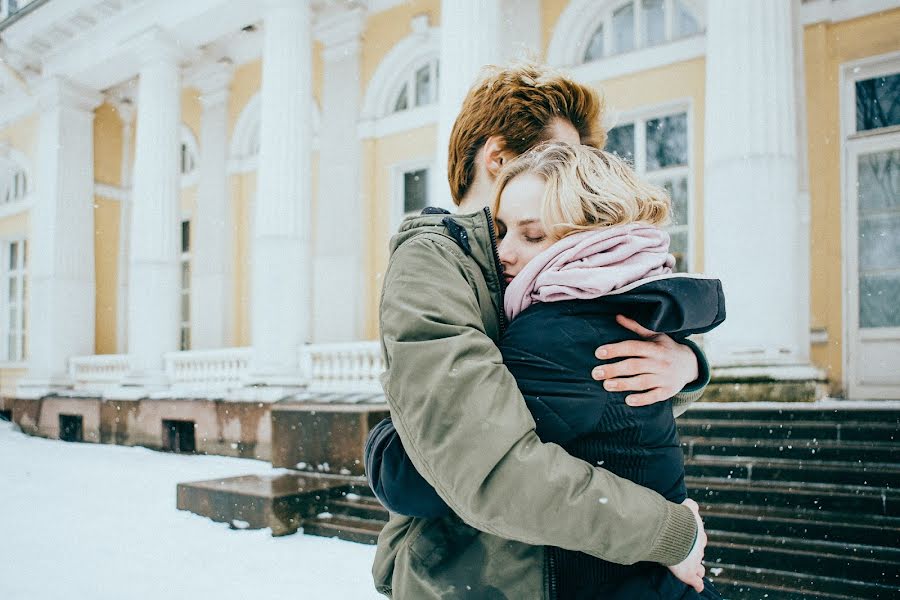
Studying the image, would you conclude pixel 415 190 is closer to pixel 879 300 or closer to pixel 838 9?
pixel 838 9

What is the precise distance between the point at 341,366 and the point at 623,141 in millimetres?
5059

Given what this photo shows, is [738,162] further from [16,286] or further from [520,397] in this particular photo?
[16,286]

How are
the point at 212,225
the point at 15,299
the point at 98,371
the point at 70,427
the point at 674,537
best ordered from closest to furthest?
the point at 674,537, the point at 70,427, the point at 98,371, the point at 212,225, the point at 15,299

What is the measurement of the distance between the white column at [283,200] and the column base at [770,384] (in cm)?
554

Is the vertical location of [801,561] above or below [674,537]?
below

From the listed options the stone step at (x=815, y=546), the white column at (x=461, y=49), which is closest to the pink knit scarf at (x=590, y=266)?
the stone step at (x=815, y=546)

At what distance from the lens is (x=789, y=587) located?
338cm

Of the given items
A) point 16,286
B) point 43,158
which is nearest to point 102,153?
point 43,158

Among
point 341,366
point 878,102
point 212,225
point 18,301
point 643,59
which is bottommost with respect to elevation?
point 341,366

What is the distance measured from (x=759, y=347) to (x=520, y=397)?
548 cm

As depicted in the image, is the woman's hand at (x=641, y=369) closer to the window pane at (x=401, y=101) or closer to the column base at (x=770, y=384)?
the column base at (x=770, y=384)

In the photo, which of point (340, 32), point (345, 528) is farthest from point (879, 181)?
point (340, 32)

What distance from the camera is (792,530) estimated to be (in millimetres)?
3824

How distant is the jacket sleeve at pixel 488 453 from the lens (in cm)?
91
